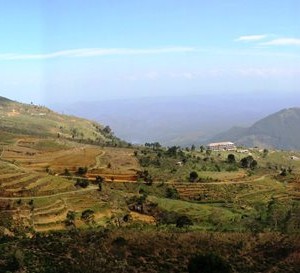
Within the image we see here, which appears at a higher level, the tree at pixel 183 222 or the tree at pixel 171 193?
the tree at pixel 171 193

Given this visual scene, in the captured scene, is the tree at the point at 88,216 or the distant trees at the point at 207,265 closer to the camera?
the distant trees at the point at 207,265

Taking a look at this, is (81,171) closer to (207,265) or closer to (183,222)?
(183,222)

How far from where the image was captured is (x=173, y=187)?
372 feet

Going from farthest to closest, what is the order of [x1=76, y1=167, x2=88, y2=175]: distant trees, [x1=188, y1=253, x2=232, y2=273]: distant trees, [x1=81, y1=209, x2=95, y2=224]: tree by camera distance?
[x1=76, y1=167, x2=88, y2=175]: distant trees < [x1=81, y1=209, x2=95, y2=224]: tree < [x1=188, y1=253, x2=232, y2=273]: distant trees

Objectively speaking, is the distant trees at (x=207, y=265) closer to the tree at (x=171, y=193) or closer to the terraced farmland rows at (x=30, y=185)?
the terraced farmland rows at (x=30, y=185)

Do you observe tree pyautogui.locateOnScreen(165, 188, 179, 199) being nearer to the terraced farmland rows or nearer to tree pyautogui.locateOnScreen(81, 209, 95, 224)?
the terraced farmland rows

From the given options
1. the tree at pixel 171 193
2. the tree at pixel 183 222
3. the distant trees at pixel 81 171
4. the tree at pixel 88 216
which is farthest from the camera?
the distant trees at pixel 81 171

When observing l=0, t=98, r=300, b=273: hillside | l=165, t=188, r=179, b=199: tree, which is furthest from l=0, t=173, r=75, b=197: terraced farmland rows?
l=165, t=188, r=179, b=199: tree

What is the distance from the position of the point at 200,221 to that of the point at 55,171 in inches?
1870

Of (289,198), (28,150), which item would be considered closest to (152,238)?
(289,198)

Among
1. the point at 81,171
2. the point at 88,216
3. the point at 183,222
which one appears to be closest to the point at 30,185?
the point at 88,216

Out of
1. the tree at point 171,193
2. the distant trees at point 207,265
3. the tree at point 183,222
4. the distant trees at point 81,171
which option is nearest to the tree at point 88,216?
the tree at point 183,222

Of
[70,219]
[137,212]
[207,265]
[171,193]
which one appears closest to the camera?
[207,265]

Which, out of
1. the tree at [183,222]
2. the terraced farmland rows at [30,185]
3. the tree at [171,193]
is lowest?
the tree at [183,222]
